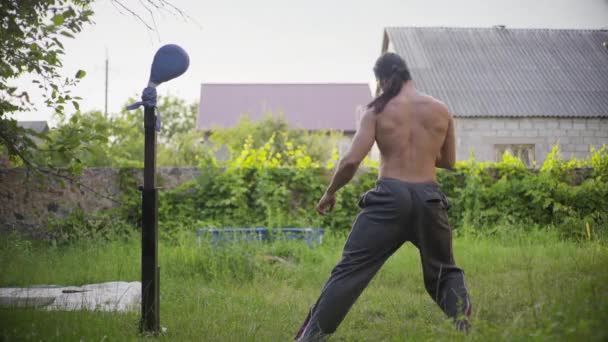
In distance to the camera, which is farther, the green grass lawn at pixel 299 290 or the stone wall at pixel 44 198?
the stone wall at pixel 44 198

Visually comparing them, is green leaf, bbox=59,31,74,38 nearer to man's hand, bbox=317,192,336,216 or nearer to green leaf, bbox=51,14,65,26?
green leaf, bbox=51,14,65,26

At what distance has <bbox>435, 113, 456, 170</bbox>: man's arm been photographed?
11.6ft

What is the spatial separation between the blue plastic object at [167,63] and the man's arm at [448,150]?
6.15ft

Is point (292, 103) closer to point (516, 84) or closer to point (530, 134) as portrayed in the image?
point (516, 84)

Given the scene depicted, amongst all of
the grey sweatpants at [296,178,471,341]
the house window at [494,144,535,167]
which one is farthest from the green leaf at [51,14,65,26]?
the house window at [494,144,535,167]

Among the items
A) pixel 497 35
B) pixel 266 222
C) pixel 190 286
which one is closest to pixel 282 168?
pixel 266 222

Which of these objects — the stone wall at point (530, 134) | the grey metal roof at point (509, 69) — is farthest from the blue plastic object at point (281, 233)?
the grey metal roof at point (509, 69)

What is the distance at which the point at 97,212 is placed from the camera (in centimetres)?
880

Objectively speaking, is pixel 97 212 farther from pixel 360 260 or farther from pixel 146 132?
pixel 360 260

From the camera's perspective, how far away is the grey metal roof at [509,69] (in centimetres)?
1598

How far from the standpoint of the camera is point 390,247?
326 cm

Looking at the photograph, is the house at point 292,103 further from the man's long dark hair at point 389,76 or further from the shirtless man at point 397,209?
the shirtless man at point 397,209

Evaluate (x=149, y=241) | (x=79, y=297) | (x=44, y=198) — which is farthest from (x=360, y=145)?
(x=44, y=198)

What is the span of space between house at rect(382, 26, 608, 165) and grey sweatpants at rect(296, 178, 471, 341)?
13.2 meters
